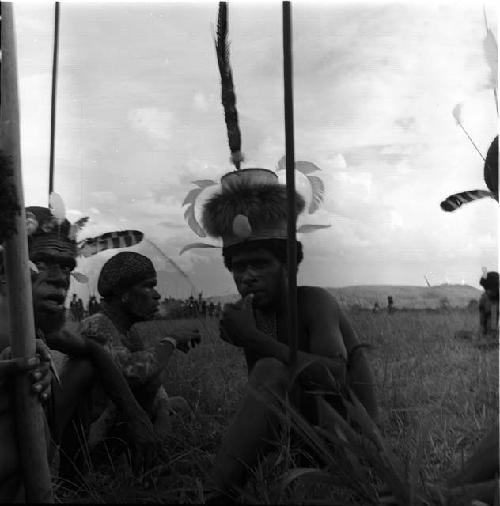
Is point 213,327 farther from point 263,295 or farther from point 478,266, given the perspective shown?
point 478,266

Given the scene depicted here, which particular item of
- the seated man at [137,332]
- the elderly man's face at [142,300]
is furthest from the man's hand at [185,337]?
the elderly man's face at [142,300]

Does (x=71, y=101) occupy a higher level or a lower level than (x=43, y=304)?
higher

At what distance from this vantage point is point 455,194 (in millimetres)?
2236

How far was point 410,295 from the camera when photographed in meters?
2.37

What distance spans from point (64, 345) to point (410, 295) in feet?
3.83

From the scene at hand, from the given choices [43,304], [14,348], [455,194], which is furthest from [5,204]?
[455,194]

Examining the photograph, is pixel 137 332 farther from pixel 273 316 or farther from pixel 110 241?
pixel 273 316

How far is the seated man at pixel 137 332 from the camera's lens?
7.11 feet

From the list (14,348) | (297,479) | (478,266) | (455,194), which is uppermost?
(455,194)

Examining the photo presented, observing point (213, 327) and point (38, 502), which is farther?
point (213, 327)

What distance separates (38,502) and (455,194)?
1.55 meters

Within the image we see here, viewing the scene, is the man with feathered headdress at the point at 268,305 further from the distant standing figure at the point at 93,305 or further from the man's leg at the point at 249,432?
the distant standing figure at the point at 93,305

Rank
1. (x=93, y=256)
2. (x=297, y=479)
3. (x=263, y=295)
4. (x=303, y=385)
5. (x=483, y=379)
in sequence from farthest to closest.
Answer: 1. (x=483, y=379)
2. (x=93, y=256)
3. (x=263, y=295)
4. (x=303, y=385)
5. (x=297, y=479)

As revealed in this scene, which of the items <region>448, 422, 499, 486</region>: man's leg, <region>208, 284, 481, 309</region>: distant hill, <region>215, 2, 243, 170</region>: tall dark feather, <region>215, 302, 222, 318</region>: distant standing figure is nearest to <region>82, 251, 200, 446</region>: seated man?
<region>215, 302, 222, 318</region>: distant standing figure
